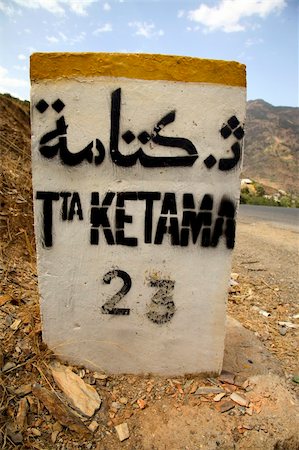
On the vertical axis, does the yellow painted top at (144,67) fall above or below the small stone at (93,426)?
above

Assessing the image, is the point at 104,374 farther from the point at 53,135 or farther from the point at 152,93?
the point at 152,93

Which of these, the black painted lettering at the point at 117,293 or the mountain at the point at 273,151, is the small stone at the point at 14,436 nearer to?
the black painted lettering at the point at 117,293

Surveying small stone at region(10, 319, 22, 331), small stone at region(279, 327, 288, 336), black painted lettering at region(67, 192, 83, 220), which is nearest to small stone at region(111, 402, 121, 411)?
small stone at region(10, 319, 22, 331)

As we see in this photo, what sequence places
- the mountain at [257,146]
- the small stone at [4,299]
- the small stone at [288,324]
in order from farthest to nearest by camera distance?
the mountain at [257,146]
the small stone at [288,324]
the small stone at [4,299]

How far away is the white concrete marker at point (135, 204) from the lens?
217 cm

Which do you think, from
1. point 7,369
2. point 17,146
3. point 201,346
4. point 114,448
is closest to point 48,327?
point 7,369

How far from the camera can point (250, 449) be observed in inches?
85.4

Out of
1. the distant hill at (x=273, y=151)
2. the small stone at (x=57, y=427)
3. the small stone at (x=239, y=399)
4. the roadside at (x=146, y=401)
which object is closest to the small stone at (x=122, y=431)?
the roadside at (x=146, y=401)

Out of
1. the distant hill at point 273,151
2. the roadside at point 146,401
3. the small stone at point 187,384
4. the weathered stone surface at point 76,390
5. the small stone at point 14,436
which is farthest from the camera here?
the distant hill at point 273,151

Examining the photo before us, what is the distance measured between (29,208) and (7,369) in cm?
231

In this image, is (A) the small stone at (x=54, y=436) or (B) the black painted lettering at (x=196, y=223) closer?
(A) the small stone at (x=54, y=436)

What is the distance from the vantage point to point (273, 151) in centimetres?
3406

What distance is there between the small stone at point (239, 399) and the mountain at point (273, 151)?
24.3 m

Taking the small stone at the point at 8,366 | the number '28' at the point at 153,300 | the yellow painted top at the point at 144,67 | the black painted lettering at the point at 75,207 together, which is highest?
the yellow painted top at the point at 144,67
